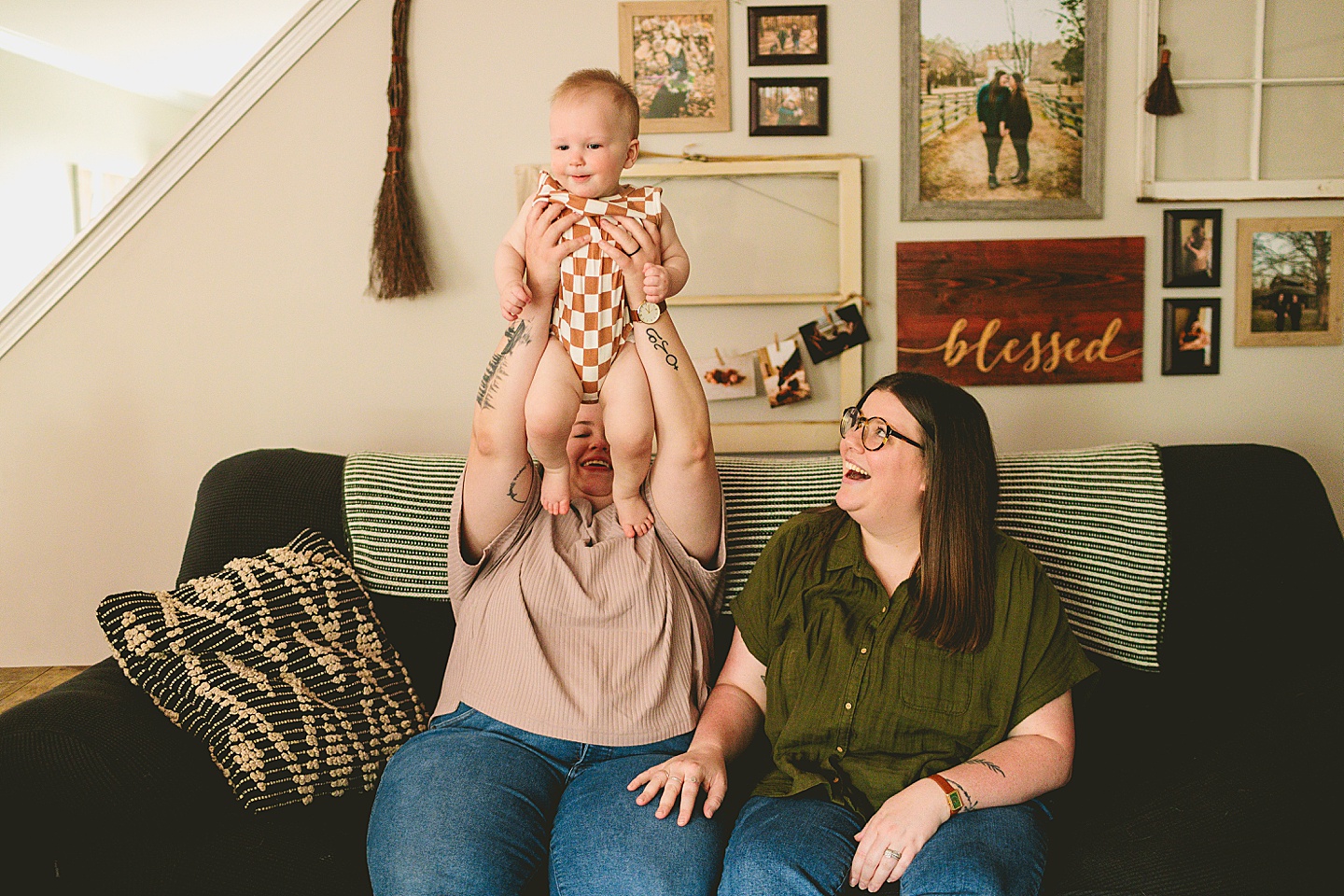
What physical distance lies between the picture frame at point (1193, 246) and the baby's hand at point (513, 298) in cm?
194

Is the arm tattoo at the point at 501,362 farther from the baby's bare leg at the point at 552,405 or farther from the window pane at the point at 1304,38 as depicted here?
the window pane at the point at 1304,38

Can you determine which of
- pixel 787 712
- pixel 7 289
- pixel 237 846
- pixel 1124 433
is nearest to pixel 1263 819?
pixel 787 712

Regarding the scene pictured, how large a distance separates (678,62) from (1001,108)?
867 mm

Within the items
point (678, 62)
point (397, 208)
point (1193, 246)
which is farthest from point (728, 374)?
point (1193, 246)

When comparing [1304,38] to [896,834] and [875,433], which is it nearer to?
[875,433]

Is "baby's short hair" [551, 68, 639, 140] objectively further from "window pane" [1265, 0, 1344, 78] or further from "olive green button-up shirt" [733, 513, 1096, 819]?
"window pane" [1265, 0, 1344, 78]

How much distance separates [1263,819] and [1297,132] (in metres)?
2.11

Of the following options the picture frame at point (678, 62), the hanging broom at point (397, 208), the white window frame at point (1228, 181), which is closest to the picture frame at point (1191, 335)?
the white window frame at point (1228, 181)

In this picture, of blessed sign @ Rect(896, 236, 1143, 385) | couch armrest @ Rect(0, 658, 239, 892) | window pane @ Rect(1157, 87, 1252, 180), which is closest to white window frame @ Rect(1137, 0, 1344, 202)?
window pane @ Rect(1157, 87, 1252, 180)

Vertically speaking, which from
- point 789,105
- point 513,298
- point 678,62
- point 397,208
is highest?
point 678,62

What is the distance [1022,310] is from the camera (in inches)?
106

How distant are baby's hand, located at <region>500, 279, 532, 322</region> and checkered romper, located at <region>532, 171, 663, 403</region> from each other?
0.09 meters

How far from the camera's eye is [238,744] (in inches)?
60.5

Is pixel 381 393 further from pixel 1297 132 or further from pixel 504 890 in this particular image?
pixel 1297 132
